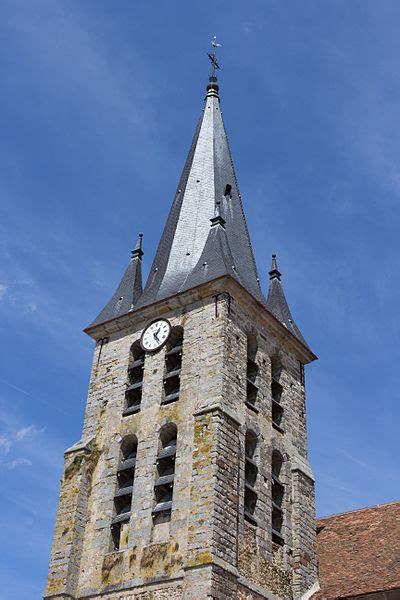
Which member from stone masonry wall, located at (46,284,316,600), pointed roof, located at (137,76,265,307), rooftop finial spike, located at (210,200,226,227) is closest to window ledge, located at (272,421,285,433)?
stone masonry wall, located at (46,284,316,600)

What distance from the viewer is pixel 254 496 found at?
57.1 ft

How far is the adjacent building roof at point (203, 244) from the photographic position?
66.8 feet

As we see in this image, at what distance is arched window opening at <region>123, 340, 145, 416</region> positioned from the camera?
1919cm

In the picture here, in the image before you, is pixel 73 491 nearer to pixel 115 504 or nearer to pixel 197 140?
pixel 115 504

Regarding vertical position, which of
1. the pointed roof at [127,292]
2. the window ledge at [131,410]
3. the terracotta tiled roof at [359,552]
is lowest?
the terracotta tiled roof at [359,552]

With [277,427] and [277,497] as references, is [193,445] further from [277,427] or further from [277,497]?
[277,427]

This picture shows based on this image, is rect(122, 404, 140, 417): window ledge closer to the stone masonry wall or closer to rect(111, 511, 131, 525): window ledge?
the stone masonry wall

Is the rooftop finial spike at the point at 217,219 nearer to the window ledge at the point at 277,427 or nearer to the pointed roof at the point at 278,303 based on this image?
the pointed roof at the point at 278,303

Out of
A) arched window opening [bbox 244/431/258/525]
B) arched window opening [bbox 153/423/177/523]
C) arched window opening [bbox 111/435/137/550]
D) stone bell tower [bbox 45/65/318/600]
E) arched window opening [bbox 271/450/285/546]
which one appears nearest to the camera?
stone bell tower [bbox 45/65/318/600]

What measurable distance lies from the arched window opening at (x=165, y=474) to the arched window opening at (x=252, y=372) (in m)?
1.86

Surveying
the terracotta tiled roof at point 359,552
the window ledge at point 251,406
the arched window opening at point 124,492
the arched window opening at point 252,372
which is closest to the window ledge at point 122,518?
the arched window opening at point 124,492

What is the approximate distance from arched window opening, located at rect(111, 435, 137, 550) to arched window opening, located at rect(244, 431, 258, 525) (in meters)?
2.37

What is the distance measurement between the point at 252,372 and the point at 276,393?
3.70 feet

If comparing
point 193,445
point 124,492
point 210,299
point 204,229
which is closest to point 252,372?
point 210,299
